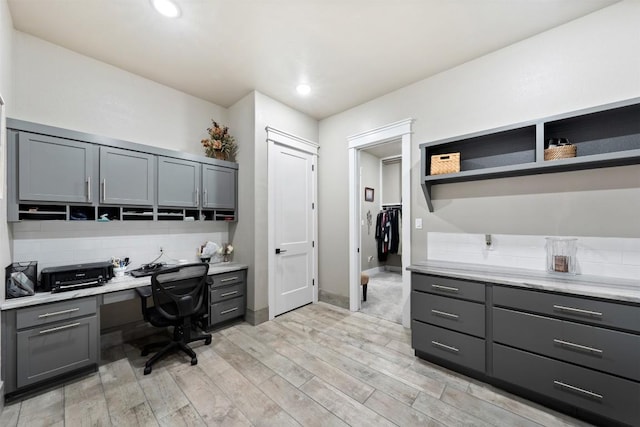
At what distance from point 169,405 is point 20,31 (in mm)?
3400

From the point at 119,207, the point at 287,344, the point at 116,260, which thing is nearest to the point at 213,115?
the point at 119,207

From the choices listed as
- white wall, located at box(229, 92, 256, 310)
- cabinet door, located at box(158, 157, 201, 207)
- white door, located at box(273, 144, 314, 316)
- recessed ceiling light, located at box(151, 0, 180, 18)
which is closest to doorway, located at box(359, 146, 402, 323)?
white door, located at box(273, 144, 314, 316)

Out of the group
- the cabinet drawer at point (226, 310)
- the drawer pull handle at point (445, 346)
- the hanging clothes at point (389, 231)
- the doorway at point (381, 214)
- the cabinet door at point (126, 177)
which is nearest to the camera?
the drawer pull handle at point (445, 346)

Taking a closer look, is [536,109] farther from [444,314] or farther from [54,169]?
[54,169]

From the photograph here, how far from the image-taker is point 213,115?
11.7 feet

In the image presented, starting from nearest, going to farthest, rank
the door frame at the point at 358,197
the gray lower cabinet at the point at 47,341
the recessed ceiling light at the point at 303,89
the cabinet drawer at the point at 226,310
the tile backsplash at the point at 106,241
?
1. the gray lower cabinet at the point at 47,341
2. the tile backsplash at the point at 106,241
3. the cabinet drawer at the point at 226,310
4. the door frame at the point at 358,197
5. the recessed ceiling light at the point at 303,89

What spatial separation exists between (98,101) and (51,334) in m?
2.24

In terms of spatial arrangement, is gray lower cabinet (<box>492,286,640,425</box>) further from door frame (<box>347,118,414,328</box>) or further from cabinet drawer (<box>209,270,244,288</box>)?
cabinet drawer (<box>209,270,244,288</box>)

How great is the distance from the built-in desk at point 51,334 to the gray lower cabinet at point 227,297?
0.79 metres

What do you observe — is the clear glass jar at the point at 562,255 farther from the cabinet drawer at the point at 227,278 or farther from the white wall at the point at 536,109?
the cabinet drawer at the point at 227,278

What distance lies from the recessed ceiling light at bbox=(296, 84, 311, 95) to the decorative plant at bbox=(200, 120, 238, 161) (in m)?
1.11

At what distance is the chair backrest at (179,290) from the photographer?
2195 millimetres

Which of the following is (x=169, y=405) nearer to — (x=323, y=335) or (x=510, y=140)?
(x=323, y=335)

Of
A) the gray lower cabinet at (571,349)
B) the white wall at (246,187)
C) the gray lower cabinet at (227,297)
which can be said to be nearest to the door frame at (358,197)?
the gray lower cabinet at (571,349)
